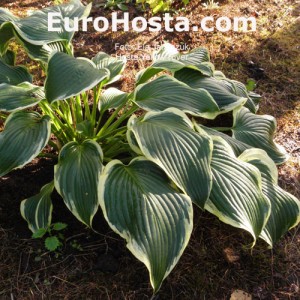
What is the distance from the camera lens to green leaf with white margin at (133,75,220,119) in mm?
1729

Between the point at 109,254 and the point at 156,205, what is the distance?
40cm

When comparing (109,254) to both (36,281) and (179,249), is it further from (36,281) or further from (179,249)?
(179,249)

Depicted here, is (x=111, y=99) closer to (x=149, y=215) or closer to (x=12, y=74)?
(x=12, y=74)

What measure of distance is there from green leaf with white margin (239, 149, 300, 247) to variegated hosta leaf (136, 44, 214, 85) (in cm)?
47

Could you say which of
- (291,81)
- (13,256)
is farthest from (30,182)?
(291,81)

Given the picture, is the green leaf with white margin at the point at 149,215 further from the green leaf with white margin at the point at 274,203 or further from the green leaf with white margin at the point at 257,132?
the green leaf with white margin at the point at 257,132

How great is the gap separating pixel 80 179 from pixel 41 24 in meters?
0.79

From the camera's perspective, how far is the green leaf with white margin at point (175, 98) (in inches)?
68.1

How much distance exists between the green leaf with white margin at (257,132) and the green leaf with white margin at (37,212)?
93 cm

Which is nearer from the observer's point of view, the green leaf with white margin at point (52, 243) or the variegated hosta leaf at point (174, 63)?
the green leaf with white margin at point (52, 243)

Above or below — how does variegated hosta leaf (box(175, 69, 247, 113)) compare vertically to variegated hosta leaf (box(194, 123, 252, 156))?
above

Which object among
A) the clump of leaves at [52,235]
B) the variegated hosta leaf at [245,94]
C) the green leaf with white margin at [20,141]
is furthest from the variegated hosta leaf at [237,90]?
the clump of leaves at [52,235]

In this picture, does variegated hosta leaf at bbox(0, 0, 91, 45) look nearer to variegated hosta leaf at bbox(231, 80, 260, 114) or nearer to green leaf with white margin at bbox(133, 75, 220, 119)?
green leaf with white margin at bbox(133, 75, 220, 119)

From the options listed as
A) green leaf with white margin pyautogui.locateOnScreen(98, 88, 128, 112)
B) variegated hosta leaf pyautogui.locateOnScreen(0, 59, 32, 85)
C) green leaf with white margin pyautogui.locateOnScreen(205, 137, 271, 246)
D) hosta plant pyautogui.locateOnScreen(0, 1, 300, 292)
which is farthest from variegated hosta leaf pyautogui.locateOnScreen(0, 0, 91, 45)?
green leaf with white margin pyautogui.locateOnScreen(205, 137, 271, 246)
